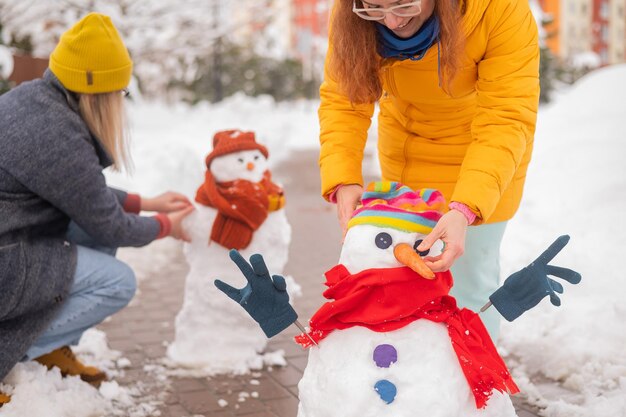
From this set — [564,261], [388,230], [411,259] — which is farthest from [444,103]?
[564,261]

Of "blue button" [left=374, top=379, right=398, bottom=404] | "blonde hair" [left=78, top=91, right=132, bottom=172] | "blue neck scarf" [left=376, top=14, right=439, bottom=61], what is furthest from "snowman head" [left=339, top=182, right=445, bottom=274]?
"blonde hair" [left=78, top=91, right=132, bottom=172]

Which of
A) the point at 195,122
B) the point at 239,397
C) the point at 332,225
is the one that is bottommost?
the point at 195,122

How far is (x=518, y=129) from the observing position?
2410 millimetres

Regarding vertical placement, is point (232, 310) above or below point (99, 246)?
below

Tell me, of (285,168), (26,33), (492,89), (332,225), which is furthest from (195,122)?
(492,89)

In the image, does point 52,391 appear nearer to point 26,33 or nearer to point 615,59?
point 26,33

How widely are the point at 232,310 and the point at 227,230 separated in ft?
1.42

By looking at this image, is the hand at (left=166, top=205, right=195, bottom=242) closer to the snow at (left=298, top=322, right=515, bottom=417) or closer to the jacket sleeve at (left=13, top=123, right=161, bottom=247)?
the jacket sleeve at (left=13, top=123, right=161, bottom=247)

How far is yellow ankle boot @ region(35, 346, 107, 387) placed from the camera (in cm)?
362

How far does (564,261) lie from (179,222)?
2501 mm

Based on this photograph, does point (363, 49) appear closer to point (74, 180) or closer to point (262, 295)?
point (262, 295)

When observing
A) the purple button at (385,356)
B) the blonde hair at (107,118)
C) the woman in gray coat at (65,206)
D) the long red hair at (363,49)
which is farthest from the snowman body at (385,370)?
the blonde hair at (107,118)

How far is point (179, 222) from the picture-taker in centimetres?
392

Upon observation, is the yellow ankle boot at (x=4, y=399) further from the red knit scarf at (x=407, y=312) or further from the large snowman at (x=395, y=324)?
the red knit scarf at (x=407, y=312)
